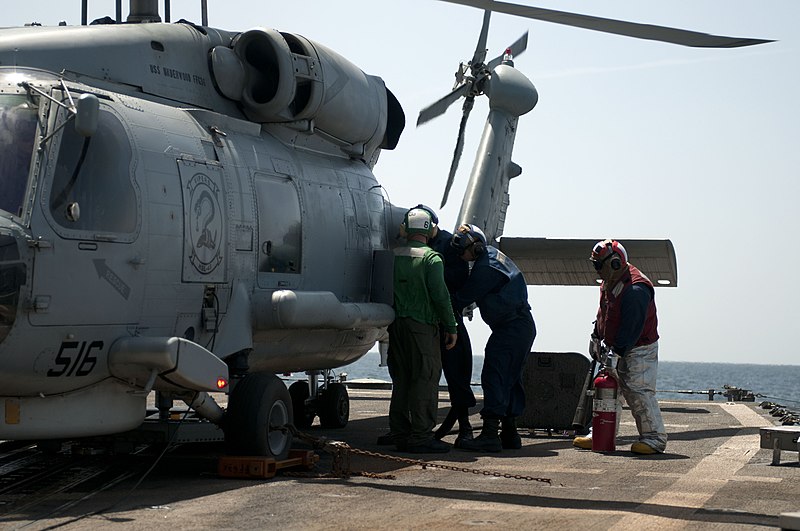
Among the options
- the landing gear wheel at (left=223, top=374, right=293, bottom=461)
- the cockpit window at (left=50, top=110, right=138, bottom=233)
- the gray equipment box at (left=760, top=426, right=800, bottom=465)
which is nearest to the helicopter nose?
the cockpit window at (left=50, top=110, right=138, bottom=233)

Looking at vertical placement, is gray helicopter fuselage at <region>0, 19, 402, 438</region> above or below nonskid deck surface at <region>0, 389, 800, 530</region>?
above

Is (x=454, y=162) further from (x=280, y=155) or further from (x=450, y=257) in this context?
(x=280, y=155)

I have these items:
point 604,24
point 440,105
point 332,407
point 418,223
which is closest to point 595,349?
point 418,223

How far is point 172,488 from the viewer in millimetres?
7777

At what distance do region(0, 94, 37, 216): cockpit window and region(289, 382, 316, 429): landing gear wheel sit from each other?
20.2 feet

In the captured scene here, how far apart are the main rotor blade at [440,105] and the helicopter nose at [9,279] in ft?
33.0

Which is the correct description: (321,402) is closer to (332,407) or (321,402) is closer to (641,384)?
(332,407)

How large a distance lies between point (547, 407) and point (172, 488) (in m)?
5.33

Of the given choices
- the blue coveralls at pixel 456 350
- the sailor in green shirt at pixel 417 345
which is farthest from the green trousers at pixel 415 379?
the blue coveralls at pixel 456 350

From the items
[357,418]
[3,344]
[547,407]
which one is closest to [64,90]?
[3,344]

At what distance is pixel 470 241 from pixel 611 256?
A: 1.36 m

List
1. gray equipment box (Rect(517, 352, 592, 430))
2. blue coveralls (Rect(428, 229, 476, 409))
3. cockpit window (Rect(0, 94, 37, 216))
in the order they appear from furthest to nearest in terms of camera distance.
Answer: gray equipment box (Rect(517, 352, 592, 430))
blue coveralls (Rect(428, 229, 476, 409))
cockpit window (Rect(0, 94, 37, 216))

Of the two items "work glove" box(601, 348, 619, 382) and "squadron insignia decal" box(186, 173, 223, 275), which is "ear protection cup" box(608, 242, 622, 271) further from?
"squadron insignia decal" box(186, 173, 223, 275)

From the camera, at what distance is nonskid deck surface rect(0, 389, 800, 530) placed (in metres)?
6.37
